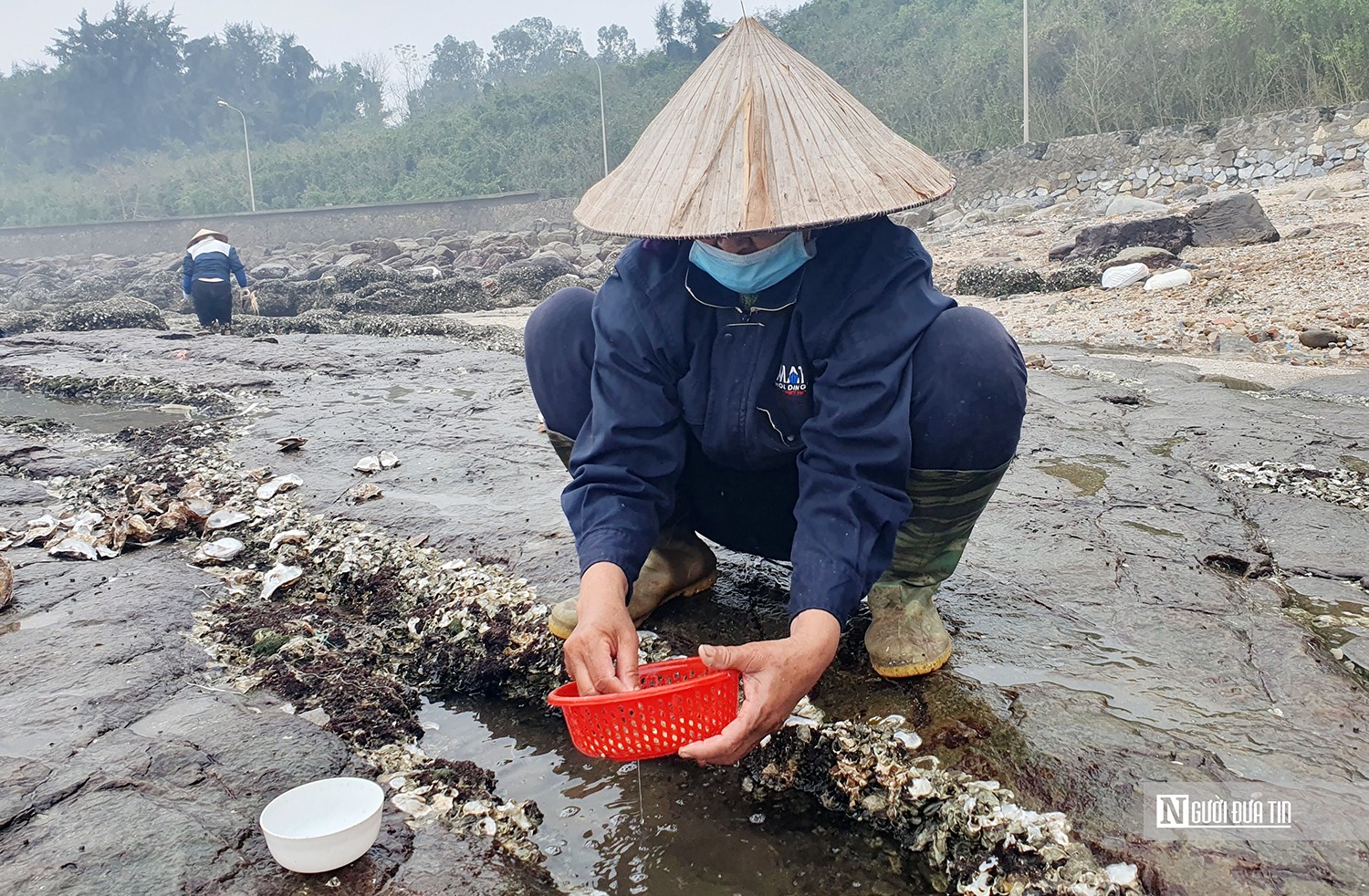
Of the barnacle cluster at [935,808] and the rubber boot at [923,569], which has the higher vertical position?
the rubber boot at [923,569]

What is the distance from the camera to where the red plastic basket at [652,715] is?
4.64 feet

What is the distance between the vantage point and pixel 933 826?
1.63 meters

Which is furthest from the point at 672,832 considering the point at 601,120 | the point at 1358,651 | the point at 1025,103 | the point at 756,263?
the point at 601,120

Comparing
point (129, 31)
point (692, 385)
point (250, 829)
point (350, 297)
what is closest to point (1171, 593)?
point (692, 385)

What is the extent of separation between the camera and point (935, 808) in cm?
165

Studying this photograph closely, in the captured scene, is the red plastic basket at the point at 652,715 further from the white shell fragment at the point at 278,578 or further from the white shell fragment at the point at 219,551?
the white shell fragment at the point at 219,551

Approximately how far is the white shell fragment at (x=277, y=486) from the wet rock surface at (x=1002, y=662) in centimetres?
5

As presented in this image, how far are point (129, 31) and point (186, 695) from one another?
61.4 meters

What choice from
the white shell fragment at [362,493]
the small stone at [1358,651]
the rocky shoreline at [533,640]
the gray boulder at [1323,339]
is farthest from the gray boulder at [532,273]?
the small stone at [1358,651]

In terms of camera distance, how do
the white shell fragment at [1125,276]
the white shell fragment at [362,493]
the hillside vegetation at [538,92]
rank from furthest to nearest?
1. the hillside vegetation at [538,92]
2. the white shell fragment at [1125,276]
3. the white shell fragment at [362,493]

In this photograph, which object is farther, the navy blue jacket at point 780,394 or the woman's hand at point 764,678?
the navy blue jacket at point 780,394

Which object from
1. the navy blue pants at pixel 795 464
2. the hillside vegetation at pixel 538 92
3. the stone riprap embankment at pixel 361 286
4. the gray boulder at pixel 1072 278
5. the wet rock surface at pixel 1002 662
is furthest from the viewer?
the hillside vegetation at pixel 538 92

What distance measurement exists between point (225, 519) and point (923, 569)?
7.85 feet

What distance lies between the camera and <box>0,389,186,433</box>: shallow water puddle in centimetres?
560
